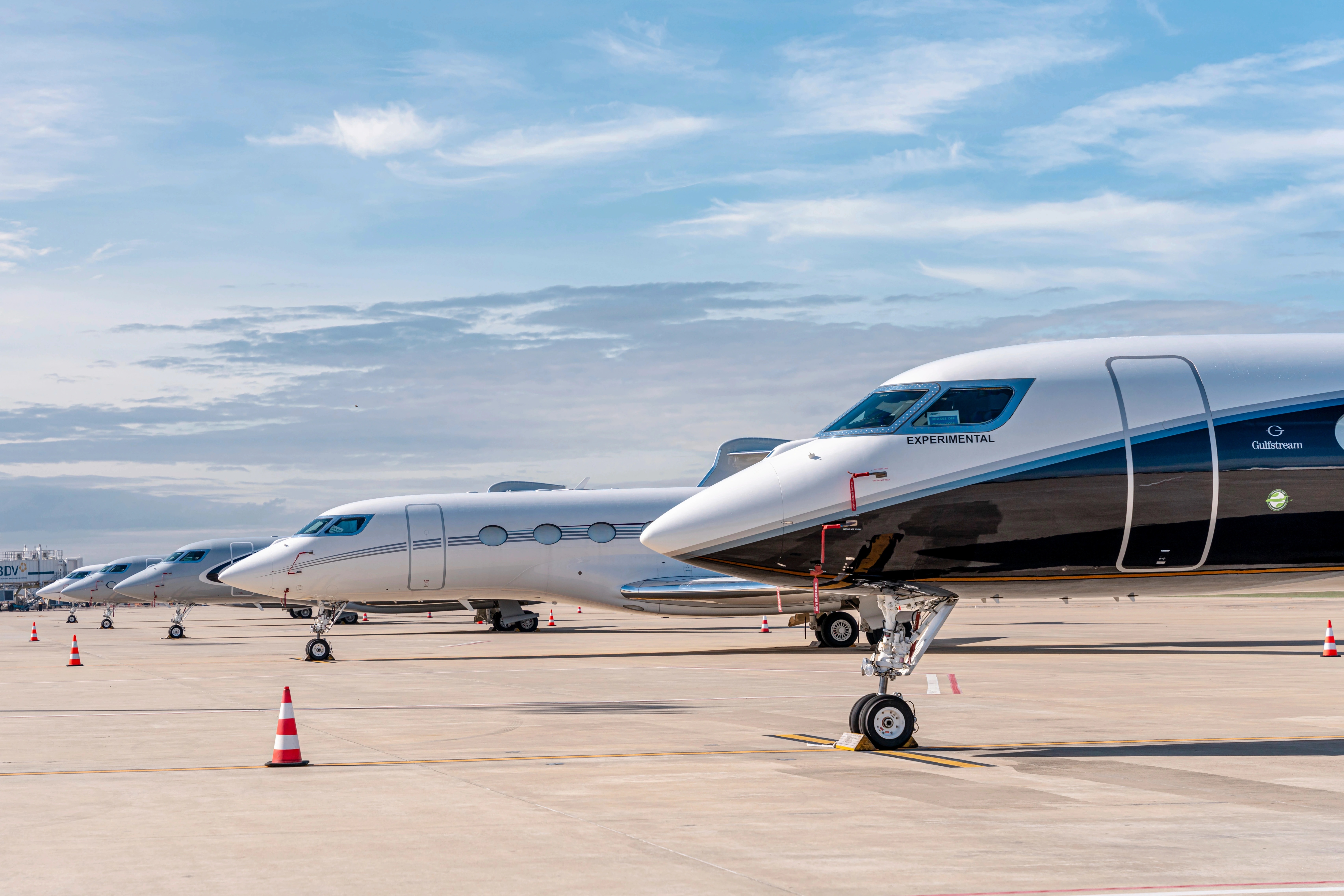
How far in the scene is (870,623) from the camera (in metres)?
29.3

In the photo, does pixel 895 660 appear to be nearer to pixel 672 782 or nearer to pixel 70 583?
pixel 672 782

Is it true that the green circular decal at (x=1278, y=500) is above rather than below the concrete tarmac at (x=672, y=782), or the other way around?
above

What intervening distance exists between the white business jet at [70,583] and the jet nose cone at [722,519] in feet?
182

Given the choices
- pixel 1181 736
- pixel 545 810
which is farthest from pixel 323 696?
pixel 1181 736

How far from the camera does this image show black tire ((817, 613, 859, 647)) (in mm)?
31109

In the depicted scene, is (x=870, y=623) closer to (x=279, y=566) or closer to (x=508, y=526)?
(x=508, y=526)

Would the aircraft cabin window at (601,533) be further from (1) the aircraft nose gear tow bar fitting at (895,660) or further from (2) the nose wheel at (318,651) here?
(1) the aircraft nose gear tow bar fitting at (895,660)

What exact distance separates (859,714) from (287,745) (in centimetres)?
561

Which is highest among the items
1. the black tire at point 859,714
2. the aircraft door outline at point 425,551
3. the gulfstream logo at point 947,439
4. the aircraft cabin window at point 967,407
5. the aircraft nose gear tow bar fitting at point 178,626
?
the aircraft cabin window at point 967,407

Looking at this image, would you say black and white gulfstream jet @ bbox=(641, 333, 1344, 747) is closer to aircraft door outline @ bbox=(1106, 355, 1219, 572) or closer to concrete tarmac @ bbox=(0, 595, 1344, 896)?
aircraft door outline @ bbox=(1106, 355, 1219, 572)

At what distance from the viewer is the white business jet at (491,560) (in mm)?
31000

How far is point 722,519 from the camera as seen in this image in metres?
12.5

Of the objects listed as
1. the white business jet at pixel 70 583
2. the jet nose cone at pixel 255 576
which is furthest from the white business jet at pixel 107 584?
the jet nose cone at pixel 255 576

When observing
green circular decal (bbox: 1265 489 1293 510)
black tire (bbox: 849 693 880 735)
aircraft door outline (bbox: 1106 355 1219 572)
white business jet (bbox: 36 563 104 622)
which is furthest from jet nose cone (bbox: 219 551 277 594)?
white business jet (bbox: 36 563 104 622)
